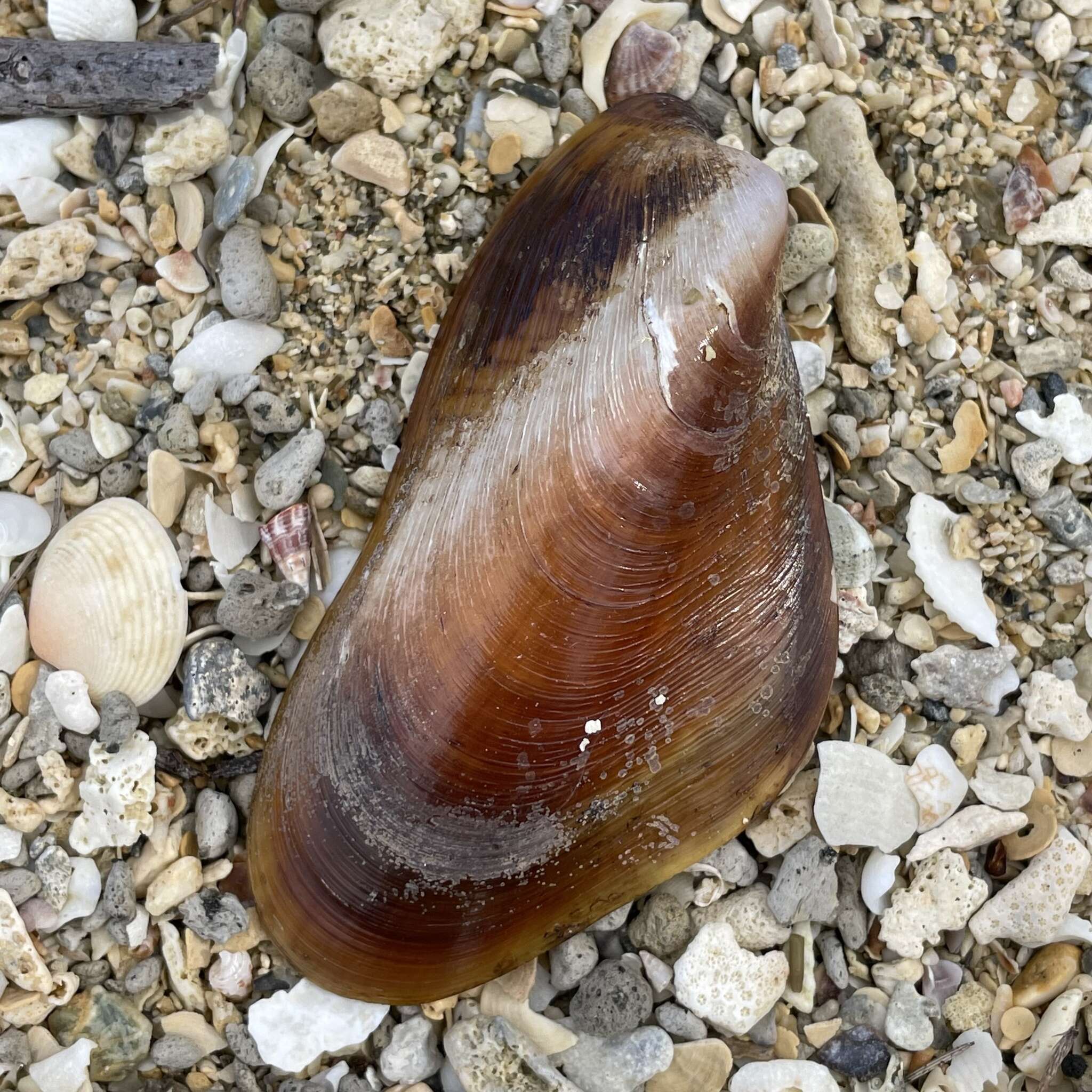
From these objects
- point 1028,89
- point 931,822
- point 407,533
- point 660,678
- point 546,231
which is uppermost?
point 1028,89

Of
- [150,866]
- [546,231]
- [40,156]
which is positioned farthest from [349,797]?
[40,156]

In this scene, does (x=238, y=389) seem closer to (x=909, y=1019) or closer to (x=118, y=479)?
(x=118, y=479)

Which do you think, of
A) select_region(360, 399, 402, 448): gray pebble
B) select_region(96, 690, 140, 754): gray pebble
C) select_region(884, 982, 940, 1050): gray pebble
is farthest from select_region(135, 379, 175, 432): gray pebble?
select_region(884, 982, 940, 1050): gray pebble

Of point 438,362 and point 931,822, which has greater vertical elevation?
point 438,362

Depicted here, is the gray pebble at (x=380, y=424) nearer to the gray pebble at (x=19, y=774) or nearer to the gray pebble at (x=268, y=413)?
the gray pebble at (x=268, y=413)

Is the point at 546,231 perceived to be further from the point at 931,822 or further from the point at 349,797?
the point at 931,822
